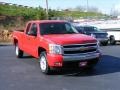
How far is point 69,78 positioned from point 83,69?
5.63ft

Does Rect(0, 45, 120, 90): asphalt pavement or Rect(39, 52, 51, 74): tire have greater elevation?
Rect(39, 52, 51, 74): tire

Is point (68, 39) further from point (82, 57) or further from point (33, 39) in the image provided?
point (33, 39)

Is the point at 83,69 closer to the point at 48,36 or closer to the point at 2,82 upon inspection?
the point at 48,36

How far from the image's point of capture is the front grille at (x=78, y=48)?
39.8 ft

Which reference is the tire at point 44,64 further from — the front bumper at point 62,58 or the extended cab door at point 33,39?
the extended cab door at point 33,39

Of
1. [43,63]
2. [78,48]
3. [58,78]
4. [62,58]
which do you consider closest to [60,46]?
[62,58]

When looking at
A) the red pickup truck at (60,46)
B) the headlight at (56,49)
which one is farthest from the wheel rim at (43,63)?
the headlight at (56,49)

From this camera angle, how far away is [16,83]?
36.3ft

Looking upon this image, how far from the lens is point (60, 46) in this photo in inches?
475

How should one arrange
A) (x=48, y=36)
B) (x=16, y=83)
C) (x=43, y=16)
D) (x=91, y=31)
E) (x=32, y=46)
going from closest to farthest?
(x=16, y=83) < (x=48, y=36) < (x=32, y=46) < (x=91, y=31) < (x=43, y=16)

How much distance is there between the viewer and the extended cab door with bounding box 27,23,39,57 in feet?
45.2

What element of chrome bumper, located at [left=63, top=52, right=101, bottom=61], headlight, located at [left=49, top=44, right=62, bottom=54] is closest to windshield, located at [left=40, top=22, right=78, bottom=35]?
headlight, located at [left=49, top=44, right=62, bottom=54]

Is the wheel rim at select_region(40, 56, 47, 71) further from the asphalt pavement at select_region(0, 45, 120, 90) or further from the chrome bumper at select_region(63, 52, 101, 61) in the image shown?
the chrome bumper at select_region(63, 52, 101, 61)

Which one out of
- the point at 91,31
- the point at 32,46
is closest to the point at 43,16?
the point at 91,31
